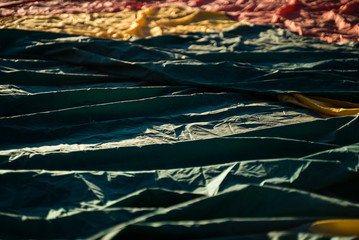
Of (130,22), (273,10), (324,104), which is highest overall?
(130,22)

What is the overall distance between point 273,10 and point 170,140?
2.06m

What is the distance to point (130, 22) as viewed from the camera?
2430 mm

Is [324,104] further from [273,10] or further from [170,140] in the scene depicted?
[273,10]

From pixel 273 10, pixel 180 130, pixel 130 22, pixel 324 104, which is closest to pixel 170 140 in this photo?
pixel 180 130

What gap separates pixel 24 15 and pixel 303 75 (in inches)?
90.3

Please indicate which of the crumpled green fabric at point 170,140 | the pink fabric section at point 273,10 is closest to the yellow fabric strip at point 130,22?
the pink fabric section at point 273,10

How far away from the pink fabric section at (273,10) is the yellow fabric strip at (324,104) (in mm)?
892

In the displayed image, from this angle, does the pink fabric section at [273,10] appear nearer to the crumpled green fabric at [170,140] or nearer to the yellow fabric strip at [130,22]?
the yellow fabric strip at [130,22]

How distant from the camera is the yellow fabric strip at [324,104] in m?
1.31

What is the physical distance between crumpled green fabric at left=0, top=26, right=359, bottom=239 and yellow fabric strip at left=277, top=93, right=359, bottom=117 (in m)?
0.04

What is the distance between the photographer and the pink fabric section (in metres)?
2.26

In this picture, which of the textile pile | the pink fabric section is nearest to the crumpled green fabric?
the textile pile

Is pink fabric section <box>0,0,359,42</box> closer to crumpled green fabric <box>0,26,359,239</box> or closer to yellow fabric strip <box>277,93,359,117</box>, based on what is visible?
crumpled green fabric <box>0,26,359,239</box>

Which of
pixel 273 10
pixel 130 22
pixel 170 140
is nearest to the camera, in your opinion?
pixel 170 140
